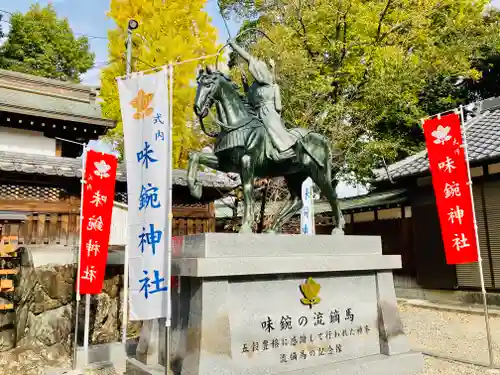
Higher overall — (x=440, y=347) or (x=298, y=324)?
(x=298, y=324)

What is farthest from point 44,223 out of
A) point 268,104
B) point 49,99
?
point 268,104

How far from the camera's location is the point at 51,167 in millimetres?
11148

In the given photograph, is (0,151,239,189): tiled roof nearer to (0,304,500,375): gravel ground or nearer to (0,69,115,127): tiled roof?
(0,69,115,127): tiled roof

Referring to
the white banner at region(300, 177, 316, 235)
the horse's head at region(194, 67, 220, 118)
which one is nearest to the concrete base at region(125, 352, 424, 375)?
the horse's head at region(194, 67, 220, 118)

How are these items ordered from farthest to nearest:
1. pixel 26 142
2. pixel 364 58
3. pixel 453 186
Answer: pixel 364 58 → pixel 26 142 → pixel 453 186

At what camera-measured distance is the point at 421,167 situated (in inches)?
526

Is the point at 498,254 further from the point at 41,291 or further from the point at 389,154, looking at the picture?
the point at 41,291

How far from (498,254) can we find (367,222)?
535 centimetres

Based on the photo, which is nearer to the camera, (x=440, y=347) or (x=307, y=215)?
(x=440, y=347)

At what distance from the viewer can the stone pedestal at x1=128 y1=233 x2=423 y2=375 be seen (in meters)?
4.61

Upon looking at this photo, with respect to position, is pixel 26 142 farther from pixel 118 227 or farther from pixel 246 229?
pixel 246 229

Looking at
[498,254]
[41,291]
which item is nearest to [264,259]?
[41,291]

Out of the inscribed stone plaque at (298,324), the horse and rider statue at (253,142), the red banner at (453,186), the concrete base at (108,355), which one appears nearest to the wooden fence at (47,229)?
the concrete base at (108,355)

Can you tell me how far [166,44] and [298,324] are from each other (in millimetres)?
14741
